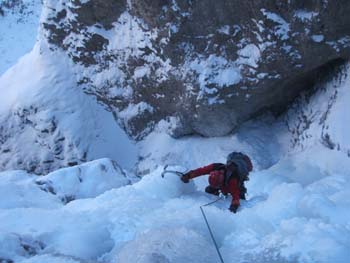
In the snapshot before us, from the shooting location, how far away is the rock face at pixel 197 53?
810 centimetres

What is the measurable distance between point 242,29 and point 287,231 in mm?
6088

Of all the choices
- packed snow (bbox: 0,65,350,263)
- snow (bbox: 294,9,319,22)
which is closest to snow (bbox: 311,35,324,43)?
snow (bbox: 294,9,319,22)

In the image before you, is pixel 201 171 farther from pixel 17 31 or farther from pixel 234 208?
pixel 17 31

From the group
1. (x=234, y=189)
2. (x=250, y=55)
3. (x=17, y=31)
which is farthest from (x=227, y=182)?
(x=17, y=31)

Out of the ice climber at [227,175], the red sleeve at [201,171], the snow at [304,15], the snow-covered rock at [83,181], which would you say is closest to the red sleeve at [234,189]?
the ice climber at [227,175]

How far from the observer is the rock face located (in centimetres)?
810

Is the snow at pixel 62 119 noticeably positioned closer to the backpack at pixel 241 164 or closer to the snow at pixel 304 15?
the snow at pixel 304 15

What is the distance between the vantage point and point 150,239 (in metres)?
3.42

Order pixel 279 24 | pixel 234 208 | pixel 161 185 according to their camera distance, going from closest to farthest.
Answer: pixel 234 208, pixel 161 185, pixel 279 24

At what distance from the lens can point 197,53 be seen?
9.50 meters

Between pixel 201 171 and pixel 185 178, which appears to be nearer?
pixel 185 178

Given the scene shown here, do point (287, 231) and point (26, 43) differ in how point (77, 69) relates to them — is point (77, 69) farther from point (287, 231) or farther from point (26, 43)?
point (287, 231)

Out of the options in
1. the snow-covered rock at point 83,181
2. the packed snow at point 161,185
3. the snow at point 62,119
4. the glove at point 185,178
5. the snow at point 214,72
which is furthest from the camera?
the snow at point 62,119

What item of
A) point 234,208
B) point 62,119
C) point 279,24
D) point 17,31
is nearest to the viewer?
point 234,208
